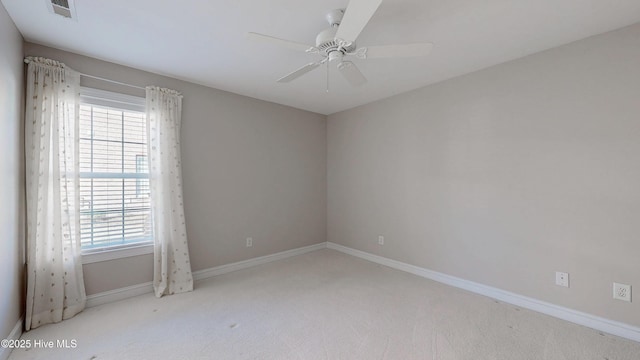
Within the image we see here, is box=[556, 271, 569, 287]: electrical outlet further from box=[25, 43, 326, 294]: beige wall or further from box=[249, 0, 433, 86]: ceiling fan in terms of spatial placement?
box=[25, 43, 326, 294]: beige wall

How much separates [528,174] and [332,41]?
89.4 inches

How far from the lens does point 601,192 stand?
2158 millimetres

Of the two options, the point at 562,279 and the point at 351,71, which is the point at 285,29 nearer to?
the point at 351,71

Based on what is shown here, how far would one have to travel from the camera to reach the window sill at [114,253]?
2.51m

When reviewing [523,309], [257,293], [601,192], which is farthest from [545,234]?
[257,293]

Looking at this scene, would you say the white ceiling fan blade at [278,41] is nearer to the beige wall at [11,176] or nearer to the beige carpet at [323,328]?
the beige wall at [11,176]

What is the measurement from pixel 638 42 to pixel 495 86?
37.4 inches

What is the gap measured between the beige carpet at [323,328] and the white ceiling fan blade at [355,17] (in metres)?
2.13

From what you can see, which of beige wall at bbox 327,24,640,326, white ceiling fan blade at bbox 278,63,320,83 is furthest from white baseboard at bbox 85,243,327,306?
white ceiling fan blade at bbox 278,63,320,83

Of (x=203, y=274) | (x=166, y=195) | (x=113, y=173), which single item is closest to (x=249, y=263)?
(x=203, y=274)

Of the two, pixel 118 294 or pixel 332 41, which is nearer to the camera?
pixel 332 41

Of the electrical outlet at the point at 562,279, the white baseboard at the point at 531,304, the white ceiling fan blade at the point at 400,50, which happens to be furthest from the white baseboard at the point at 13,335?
the electrical outlet at the point at 562,279

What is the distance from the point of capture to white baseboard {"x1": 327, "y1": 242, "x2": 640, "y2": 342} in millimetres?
2055

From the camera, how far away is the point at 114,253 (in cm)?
264
